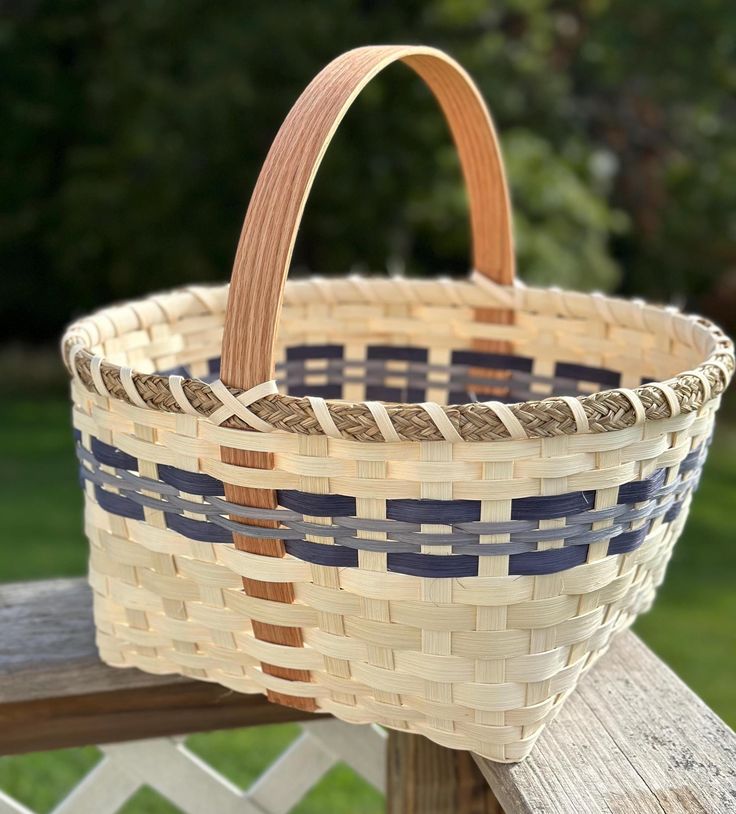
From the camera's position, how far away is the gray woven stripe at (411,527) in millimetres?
584

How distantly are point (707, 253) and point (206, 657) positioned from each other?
3.61m

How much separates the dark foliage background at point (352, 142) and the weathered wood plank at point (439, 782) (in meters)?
2.47

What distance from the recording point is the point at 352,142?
3.23m

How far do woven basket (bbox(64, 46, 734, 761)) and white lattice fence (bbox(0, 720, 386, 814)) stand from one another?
0.14 metres

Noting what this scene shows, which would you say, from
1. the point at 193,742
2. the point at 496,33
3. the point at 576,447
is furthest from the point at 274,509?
the point at 496,33

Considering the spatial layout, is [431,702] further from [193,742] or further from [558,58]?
[558,58]

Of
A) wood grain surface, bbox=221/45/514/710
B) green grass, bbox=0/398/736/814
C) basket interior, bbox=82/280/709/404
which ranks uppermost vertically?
wood grain surface, bbox=221/45/514/710

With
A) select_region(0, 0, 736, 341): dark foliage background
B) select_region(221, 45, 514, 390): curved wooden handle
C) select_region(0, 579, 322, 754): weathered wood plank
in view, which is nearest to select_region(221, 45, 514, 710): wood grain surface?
select_region(221, 45, 514, 390): curved wooden handle

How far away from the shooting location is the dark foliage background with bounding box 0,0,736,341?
124 inches

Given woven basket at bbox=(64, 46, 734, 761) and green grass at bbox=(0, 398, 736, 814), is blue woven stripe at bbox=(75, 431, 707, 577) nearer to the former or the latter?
woven basket at bbox=(64, 46, 734, 761)

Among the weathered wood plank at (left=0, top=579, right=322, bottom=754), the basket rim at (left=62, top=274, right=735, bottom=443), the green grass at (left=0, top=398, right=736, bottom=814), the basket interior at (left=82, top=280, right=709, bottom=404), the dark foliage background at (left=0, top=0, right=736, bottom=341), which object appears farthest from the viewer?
the dark foliage background at (left=0, top=0, right=736, bottom=341)

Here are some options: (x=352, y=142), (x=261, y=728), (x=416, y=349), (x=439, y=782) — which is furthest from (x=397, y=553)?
(x=352, y=142)

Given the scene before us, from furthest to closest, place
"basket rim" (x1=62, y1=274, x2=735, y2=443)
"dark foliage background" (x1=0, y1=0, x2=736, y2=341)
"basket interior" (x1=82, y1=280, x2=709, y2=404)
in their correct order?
"dark foliage background" (x1=0, y1=0, x2=736, y2=341) < "basket interior" (x1=82, y1=280, x2=709, y2=404) < "basket rim" (x1=62, y1=274, x2=735, y2=443)

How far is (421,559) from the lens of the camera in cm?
59
